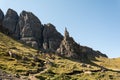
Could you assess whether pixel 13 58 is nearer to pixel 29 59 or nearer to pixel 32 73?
pixel 29 59

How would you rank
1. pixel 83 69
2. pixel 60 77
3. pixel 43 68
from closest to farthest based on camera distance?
pixel 60 77
pixel 43 68
pixel 83 69

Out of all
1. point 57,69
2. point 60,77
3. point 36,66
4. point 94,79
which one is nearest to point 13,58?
point 36,66

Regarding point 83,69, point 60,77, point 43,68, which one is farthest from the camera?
point 83,69

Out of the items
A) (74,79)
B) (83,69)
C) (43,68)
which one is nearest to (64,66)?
(83,69)

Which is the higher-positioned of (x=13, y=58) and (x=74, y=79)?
(x=13, y=58)

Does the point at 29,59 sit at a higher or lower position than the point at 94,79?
higher

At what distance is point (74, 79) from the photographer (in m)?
158

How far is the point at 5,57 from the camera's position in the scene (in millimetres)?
181500

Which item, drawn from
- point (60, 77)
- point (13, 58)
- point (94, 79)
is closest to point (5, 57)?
point (13, 58)

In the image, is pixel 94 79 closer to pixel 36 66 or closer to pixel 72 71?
pixel 72 71

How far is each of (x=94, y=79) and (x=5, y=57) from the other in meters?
60.9

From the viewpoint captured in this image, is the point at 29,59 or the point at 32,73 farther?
the point at 29,59

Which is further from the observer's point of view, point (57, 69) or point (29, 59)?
point (29, 59)

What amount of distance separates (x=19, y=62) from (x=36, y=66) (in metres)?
11.3
